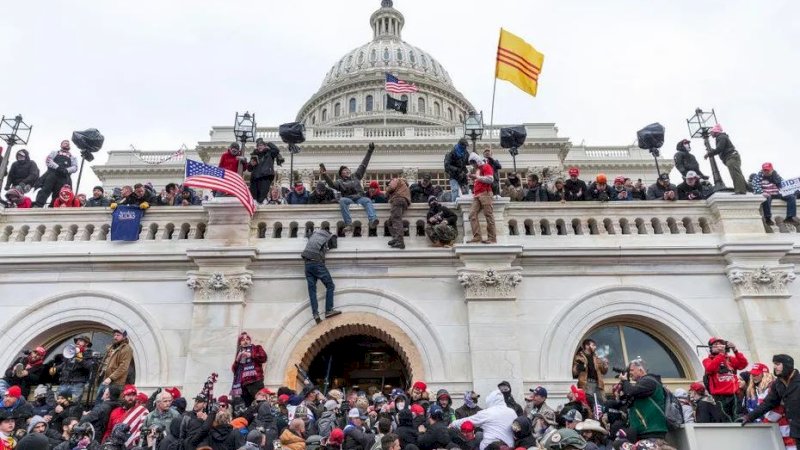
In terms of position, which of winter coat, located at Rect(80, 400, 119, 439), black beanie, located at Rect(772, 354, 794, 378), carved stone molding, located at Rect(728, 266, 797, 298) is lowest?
winter coat, located at Rect(80, 400, 119, 439)

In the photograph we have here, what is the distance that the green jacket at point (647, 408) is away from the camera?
8406 mm

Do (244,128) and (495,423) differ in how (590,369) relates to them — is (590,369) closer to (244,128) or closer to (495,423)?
(495,423)

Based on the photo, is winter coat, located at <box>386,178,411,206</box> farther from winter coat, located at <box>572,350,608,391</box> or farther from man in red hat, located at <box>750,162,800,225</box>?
man in red hat, located at <box>750,162,800,225</box>

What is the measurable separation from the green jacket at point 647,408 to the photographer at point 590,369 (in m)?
3.20

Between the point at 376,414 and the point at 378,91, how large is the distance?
78183 mm

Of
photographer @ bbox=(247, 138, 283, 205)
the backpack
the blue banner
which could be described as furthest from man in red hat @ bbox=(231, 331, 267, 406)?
the backpack

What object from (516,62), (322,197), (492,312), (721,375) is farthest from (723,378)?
(516,62)

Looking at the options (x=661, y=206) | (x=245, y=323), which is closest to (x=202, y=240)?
(x=245, y=323)

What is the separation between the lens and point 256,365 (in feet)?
36.8

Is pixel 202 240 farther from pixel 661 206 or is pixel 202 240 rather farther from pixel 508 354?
pixel 661 206

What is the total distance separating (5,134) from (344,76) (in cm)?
7753

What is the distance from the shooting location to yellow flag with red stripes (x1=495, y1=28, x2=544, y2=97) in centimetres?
1856

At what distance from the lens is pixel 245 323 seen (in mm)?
12320

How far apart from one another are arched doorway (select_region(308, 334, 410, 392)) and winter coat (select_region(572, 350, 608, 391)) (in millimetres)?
3951
